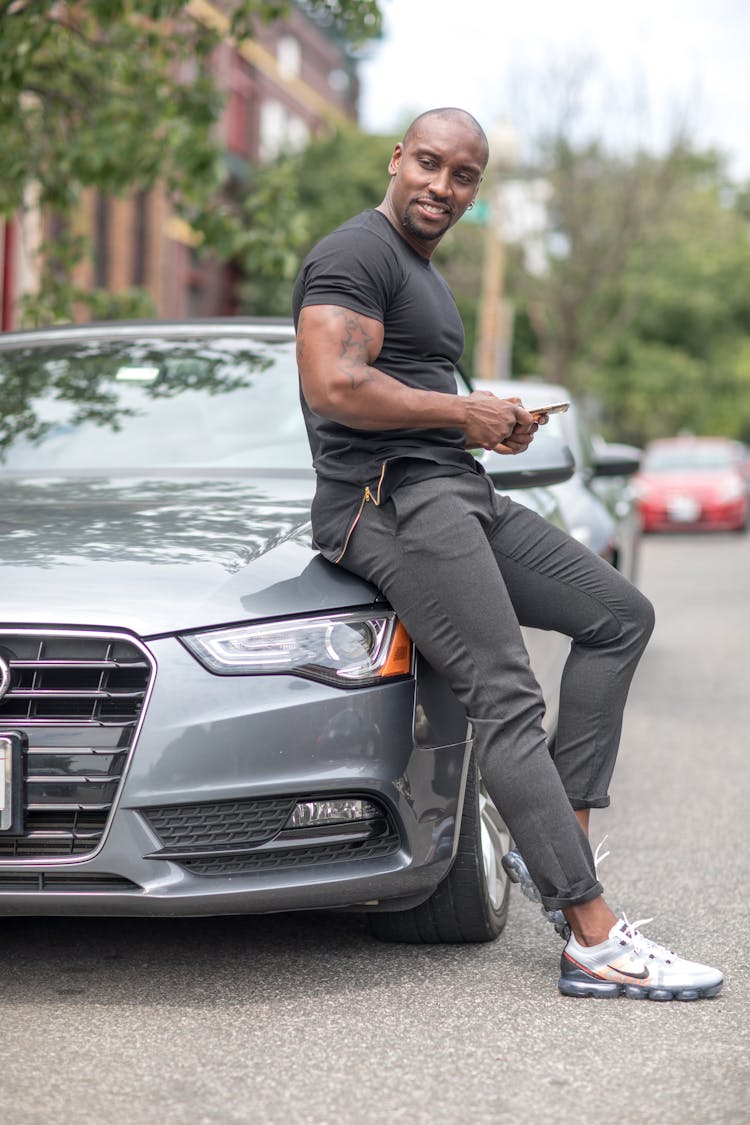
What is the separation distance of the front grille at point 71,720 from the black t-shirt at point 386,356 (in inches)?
22.2

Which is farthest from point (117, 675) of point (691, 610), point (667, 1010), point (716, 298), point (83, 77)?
point (716, 298)

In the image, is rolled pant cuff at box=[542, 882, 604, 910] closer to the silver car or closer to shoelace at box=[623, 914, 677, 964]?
shoelace at box=[623, 914, 677, 964]

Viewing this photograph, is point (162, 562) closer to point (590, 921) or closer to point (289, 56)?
point (590, 921)

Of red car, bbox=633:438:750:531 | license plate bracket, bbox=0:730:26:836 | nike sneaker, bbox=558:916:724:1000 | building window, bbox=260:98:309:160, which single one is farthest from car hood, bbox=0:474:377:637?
building window, bbox=260:98:309:160

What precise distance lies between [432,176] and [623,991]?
1.80 metres

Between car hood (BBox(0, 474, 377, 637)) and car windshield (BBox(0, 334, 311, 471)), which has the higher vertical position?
car windshield (BBox(0, 334, 311, 471))

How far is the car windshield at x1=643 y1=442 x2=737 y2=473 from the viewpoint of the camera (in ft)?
83.1

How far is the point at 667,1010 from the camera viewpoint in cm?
368

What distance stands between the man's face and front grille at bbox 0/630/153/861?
1.10 meters

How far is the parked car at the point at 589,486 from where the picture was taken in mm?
7406

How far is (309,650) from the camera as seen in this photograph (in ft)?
11.9

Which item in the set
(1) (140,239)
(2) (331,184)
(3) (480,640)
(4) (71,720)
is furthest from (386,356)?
(2) (331,184)

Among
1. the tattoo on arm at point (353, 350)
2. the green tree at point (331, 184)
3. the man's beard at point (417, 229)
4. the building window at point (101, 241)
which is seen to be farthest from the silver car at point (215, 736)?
the green tree at point (331, 184)

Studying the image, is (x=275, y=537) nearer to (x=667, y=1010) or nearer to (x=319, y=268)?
(x=319, y=268)
